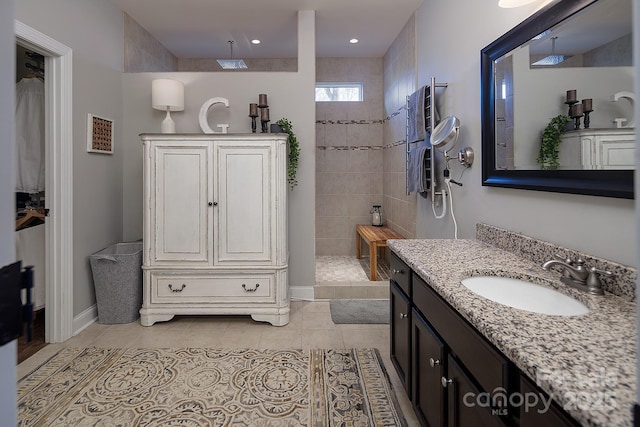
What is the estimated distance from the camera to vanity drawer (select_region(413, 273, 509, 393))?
0.94 m

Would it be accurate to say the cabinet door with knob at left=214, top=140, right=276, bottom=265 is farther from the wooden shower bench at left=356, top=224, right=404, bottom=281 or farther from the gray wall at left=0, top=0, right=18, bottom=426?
the gray wall at left=0, top=0, right=18, bottom=426

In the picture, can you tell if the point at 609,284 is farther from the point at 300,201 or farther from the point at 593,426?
the point at 300,201

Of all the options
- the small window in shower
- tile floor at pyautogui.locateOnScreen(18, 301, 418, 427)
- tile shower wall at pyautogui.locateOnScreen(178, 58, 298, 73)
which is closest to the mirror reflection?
tile floor at pyautogui.locateOnScreen(18, 301, 418, 427)

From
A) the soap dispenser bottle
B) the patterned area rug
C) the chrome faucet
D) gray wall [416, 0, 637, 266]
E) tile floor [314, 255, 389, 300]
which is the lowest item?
the patterned area rug

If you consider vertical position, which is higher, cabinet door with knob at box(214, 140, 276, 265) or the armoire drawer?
cabinet door with knob at box(214, 140, 276, 265)

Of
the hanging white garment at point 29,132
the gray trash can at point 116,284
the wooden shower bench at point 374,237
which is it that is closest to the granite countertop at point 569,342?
the wooden shower bench at point 374,237

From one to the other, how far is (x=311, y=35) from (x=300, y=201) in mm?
1544

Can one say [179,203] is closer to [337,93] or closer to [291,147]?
[291,147]

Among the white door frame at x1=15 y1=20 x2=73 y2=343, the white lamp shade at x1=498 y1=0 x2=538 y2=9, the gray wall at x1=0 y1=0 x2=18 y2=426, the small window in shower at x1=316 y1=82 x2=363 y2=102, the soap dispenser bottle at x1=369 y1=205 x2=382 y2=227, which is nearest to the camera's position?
the gray wall at x1=0 y1=0 x2=18 y2=426

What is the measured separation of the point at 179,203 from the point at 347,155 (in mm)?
2637

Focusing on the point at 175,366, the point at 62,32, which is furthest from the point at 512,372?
the point at 62,32

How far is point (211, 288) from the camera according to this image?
Result: 3.01m

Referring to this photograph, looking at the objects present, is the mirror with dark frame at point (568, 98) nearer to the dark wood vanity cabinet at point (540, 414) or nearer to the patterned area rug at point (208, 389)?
the dark wood vanity cabinet at point (540, 414)

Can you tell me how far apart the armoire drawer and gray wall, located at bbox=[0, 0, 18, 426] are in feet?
7.89
